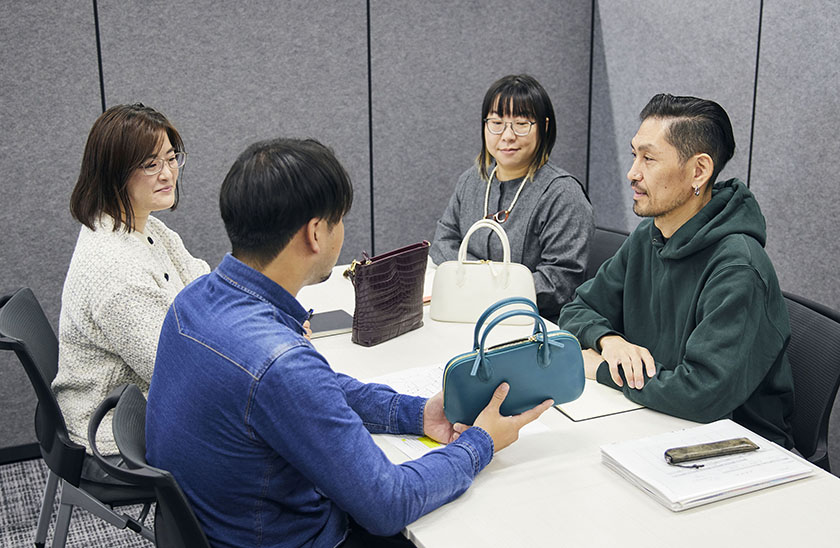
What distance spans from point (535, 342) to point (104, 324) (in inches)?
35.8

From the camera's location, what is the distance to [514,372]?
4.16ft

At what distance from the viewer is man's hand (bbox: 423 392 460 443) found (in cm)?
132

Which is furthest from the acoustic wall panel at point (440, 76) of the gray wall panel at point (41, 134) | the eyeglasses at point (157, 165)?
the eyeglasses at point (157, 165)

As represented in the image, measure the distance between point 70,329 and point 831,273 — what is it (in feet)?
7.38

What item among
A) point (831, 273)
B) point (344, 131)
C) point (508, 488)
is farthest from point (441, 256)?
point (508, 488)

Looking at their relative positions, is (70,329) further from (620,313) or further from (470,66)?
(470,66)

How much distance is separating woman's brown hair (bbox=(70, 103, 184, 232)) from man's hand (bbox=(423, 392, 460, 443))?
865 millimetres

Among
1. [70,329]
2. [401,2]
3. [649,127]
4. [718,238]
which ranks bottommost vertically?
[70,329]

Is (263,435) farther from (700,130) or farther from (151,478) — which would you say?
(700,130)

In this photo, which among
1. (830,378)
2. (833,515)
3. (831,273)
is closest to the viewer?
(833,515)

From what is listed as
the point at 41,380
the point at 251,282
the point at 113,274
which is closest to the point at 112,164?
the point at 113,274

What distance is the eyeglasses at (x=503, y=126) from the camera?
2.39m

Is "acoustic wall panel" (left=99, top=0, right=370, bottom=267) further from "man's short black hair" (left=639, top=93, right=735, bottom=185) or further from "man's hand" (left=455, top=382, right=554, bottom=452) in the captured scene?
"man's hand" (left=455, top=382, right=554, bottom=452)

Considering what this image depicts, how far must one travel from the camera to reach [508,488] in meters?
1.18
